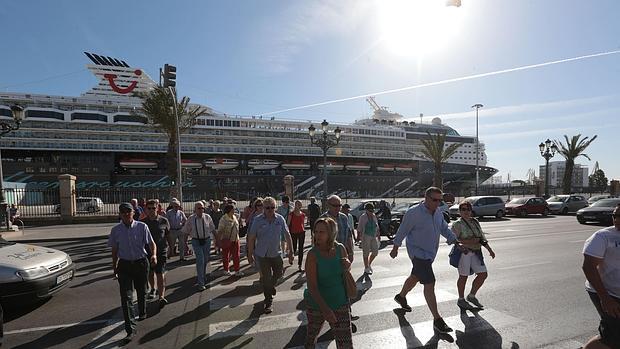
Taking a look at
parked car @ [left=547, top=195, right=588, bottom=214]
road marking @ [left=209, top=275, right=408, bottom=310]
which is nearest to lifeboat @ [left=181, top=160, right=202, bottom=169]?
parked car @ [left=547, top=195, right=588, bottom=214]

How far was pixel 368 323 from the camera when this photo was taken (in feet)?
14.9

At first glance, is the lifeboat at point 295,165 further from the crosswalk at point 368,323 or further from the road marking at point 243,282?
the crosswalk at point 368,323

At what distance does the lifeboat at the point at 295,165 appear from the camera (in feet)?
203

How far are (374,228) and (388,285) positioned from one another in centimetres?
140

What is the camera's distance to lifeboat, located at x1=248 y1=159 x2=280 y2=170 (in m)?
60.6

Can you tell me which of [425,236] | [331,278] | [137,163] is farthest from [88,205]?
[137,163]

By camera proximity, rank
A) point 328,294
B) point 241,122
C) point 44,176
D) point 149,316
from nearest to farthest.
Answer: point 328,294 < point 149,316 < point 44,176 < point 241,122

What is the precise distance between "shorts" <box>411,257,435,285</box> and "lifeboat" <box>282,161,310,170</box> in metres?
57.3

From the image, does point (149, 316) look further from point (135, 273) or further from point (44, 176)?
point (44, 176)

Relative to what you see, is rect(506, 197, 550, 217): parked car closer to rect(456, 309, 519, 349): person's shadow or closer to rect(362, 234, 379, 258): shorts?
rect(362, 234, 379, 258): shorts

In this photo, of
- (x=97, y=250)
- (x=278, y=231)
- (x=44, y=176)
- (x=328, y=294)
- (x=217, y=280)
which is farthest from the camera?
(x=44, y=176)

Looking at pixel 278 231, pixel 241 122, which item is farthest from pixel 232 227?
pixel 241 122

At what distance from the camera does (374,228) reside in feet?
24.5

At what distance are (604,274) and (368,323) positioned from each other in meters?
2.58
